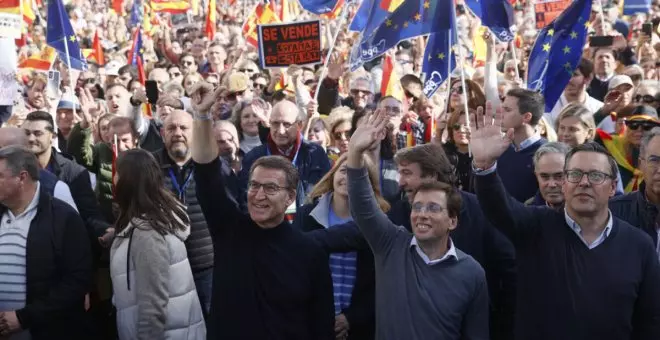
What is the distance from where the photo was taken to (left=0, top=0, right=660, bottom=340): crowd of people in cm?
447

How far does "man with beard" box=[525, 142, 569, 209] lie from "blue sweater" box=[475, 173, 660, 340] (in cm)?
94

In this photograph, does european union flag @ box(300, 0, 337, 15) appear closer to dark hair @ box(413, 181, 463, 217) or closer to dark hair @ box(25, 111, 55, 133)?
dark hair @ box(25, 111, 55, 133)

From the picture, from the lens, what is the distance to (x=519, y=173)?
6641 millimetres

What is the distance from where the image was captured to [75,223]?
18.8ft

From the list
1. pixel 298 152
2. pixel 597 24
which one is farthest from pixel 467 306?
pixel 597 24

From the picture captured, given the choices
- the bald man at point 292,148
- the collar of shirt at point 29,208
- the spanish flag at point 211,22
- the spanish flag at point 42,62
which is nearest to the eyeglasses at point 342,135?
the bald man at point 292,148

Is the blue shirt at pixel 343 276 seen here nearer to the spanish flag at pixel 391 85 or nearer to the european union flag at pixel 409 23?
the european union flag at pixel 409 23

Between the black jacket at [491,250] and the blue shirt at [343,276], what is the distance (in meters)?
0.32

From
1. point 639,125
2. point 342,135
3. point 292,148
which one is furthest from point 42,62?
point 639,125

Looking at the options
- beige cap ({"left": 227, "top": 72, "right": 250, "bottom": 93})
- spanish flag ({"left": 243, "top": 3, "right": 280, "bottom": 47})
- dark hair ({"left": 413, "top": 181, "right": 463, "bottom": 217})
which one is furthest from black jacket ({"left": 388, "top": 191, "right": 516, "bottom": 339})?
spanish flag ({"left": 243, "top": 3, "right": 280, "bottom": 47})

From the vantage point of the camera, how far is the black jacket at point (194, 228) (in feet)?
20.5

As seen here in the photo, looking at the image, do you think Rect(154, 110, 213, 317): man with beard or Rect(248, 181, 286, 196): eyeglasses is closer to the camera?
Rect(248, 181, 286, 196): eyeglasses

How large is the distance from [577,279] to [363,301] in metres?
1.26

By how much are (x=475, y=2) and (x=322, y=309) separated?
516 cm
